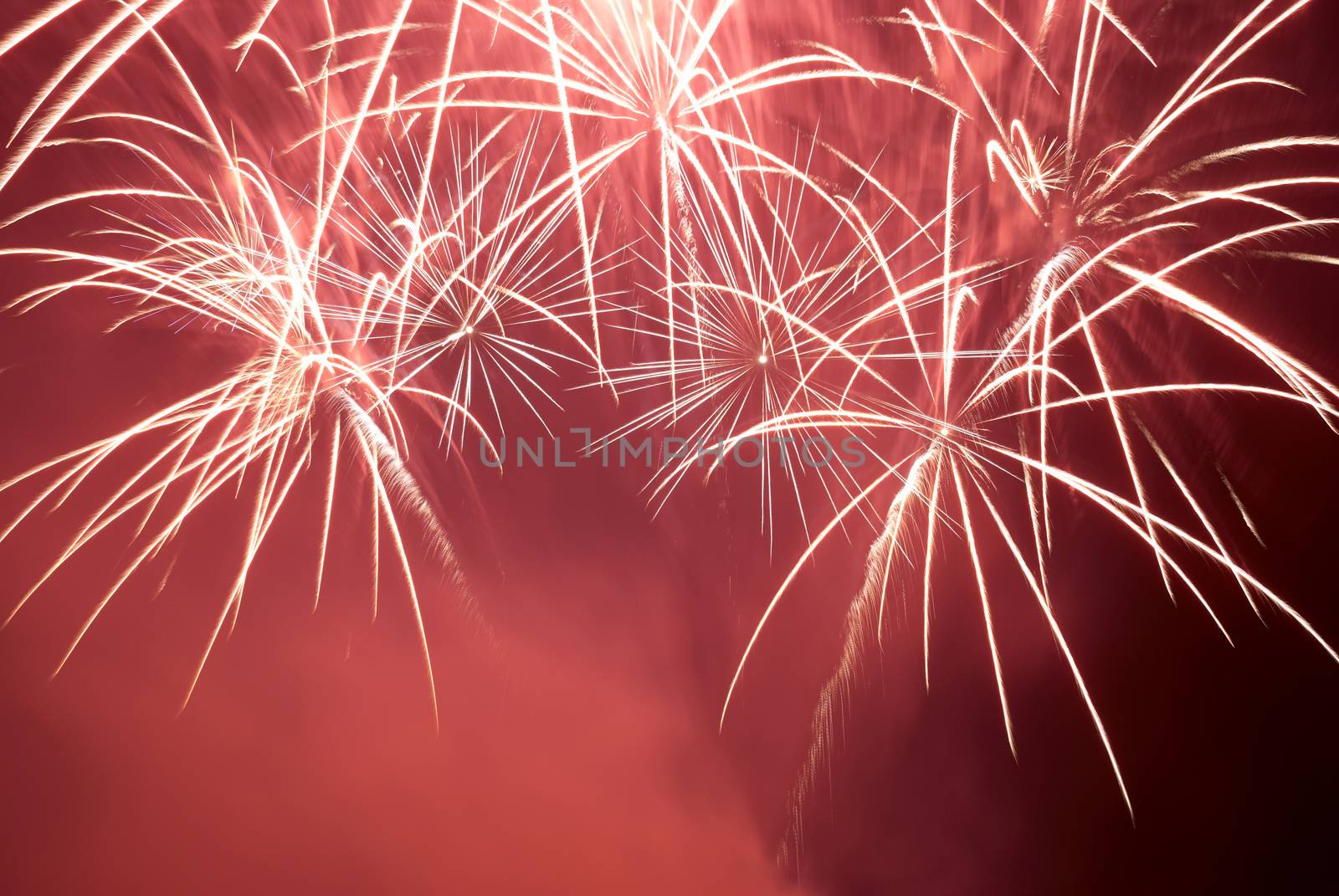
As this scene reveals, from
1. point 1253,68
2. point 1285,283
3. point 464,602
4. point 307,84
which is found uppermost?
point 307,84

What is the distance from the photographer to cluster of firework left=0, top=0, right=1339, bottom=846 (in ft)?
5.31

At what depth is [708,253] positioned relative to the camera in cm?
170

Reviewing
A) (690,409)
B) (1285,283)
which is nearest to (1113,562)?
(1285,283)

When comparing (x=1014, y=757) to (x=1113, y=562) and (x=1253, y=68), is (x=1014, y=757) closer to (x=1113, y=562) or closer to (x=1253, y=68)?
(x=1113, y=562)

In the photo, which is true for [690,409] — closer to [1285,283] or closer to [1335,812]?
[1285,283]

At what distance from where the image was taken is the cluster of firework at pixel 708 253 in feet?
5.31

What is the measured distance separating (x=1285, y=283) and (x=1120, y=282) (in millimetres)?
586

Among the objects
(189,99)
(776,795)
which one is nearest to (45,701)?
(189,99)

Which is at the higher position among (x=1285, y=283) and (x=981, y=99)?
(x=981, y=99)

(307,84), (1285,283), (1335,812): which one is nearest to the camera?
(307,84)

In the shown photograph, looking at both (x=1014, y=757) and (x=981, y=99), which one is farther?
(x=1014, y=757)

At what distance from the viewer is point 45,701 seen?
1.67m

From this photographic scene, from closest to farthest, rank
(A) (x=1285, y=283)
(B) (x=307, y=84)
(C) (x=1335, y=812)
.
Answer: (B) (x=307, y=84), (A) (x=1285, y=283), (C) (x=1335, y=812)

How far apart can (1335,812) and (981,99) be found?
2.68m
